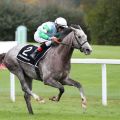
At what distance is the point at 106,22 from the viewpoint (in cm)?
6250

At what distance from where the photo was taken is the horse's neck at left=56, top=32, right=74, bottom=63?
33.3 ft

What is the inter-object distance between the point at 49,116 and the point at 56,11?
48.0 m

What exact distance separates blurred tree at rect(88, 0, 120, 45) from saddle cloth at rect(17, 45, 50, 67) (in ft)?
162

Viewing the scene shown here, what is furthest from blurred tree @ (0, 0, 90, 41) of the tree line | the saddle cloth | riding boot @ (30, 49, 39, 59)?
riding boot @ (30, 49, 39, 59)

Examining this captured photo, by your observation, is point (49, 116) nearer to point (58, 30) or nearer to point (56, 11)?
point (58, 30)

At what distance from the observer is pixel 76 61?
1312 centimetres

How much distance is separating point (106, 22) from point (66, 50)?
173 ft

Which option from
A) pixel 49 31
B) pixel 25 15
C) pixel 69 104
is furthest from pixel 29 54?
pixel 25 15

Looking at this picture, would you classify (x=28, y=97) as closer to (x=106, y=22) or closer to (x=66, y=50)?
(x=66, y=50)

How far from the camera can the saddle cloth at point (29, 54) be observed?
1039 centimetres

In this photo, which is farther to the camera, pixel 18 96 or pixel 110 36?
pixel 110 36

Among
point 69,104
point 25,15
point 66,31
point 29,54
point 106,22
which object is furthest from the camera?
point 106,22

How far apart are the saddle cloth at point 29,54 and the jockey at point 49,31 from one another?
76 millimetres

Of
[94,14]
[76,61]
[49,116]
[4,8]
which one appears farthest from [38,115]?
[94,14]
